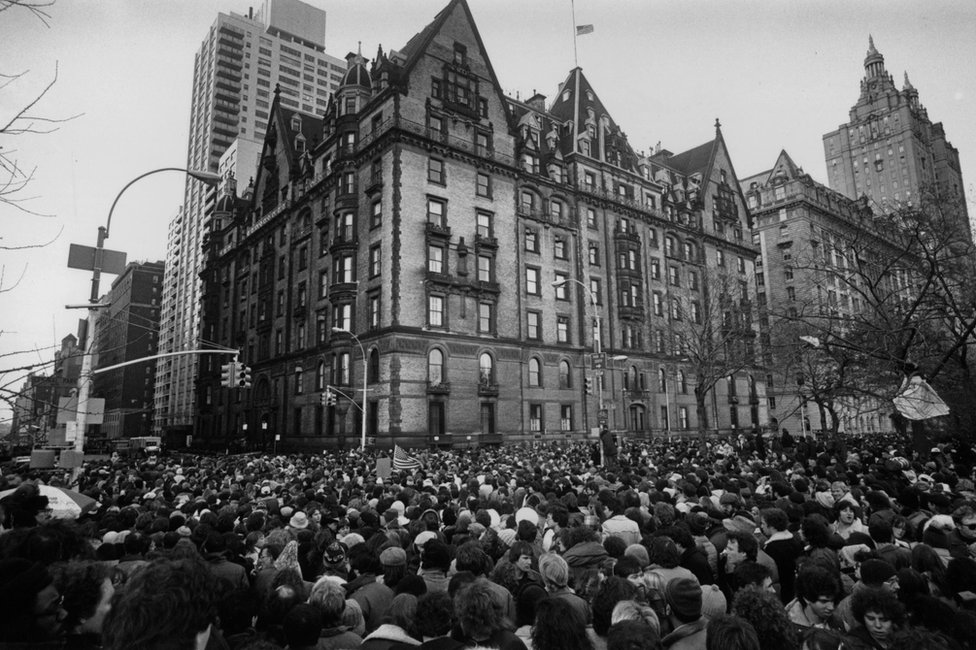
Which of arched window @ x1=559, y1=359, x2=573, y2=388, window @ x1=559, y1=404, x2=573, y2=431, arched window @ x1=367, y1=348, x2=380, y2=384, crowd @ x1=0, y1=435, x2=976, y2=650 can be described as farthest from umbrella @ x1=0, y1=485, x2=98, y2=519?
arched window @ x1=559, y1=359, x2=573, y2=388

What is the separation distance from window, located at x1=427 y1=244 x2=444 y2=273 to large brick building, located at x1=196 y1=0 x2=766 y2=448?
0.58ft

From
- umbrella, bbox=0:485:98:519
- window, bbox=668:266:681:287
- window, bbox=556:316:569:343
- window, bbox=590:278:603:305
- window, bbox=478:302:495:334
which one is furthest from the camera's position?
window, bbox=668:266:681:287

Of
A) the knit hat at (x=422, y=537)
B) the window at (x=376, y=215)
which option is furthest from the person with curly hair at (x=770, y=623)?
the window at (x=376, y=215)

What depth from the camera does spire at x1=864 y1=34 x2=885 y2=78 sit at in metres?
127

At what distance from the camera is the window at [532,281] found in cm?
4931

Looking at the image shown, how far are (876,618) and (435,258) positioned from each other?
1603 inches

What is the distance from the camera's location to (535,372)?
4831 centimetres

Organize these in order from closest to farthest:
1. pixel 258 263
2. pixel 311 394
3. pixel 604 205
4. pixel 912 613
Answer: pixel 912 613
pixel 311 394
pixel 604 205
pixel 258 263

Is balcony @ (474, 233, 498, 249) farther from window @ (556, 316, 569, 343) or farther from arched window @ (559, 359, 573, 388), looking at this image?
arched window @ (559, 359, 573, 388)

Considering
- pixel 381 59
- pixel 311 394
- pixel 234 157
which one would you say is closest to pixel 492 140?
pixel 381 59

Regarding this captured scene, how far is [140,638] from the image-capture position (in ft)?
10.6

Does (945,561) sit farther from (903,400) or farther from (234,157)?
(234,157)

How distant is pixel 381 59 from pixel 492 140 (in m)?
11.1

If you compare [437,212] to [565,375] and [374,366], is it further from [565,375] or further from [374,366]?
[565,375]
